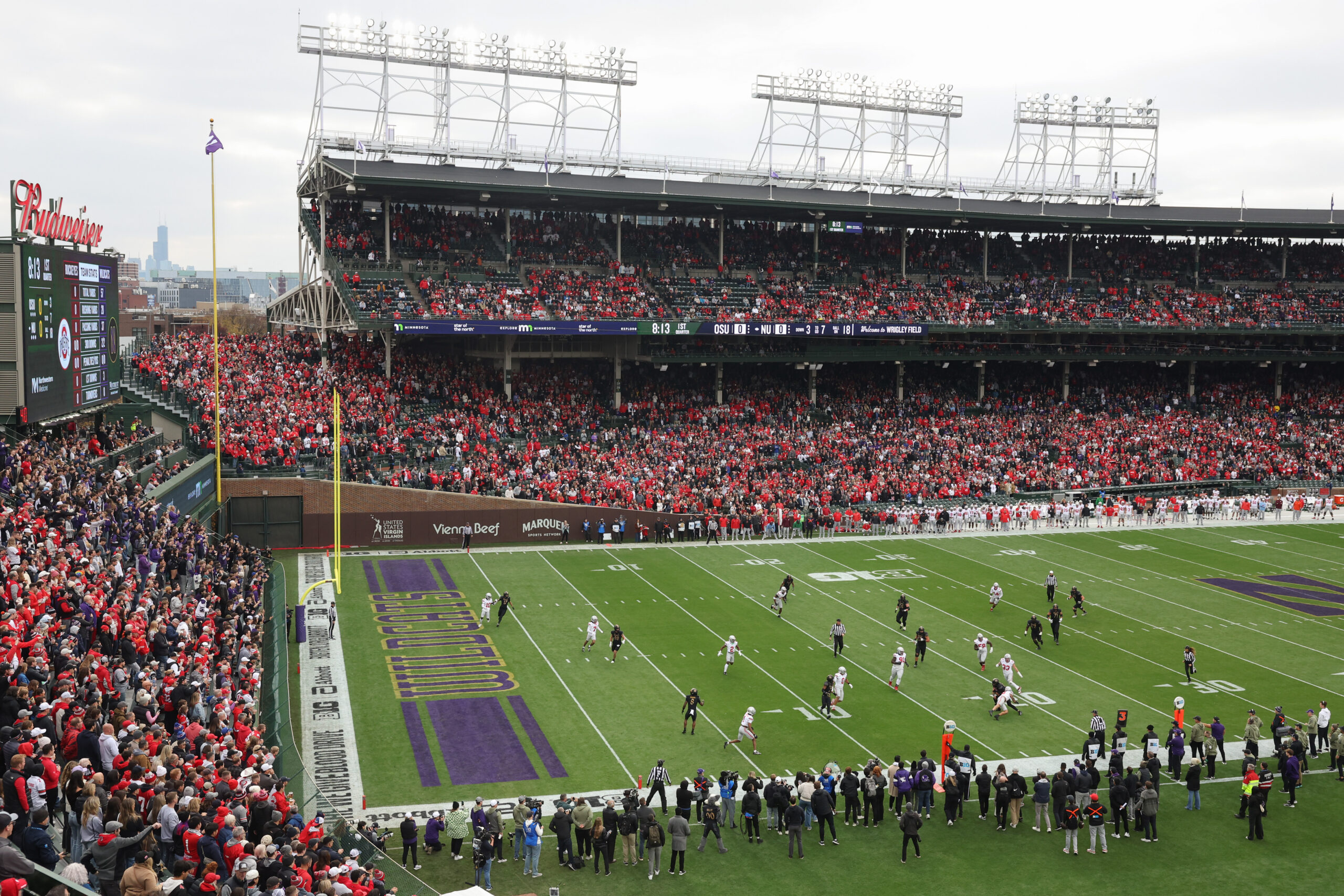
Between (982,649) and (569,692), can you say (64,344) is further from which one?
(982,649)

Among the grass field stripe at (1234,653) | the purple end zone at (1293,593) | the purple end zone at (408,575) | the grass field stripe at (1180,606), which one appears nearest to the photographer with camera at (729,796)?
the grass field stripe at (1234,653)

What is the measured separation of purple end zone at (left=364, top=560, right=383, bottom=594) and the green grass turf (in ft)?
1.51

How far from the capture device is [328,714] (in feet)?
79.9

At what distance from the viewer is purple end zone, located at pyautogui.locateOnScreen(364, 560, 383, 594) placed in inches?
1393

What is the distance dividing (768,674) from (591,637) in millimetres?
4784

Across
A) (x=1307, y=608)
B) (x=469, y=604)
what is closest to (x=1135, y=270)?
(x=1307, y=608)

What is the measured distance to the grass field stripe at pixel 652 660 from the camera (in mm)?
23078

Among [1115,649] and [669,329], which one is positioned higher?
[669,329]

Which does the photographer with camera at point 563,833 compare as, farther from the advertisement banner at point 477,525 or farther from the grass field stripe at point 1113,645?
the advertisement banner at point 477,525

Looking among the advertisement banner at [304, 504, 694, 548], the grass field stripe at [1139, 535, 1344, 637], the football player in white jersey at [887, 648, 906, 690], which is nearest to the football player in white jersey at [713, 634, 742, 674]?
the football player in white jersey at [887, 648, 906, 690]

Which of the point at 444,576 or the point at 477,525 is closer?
the point at 444,576

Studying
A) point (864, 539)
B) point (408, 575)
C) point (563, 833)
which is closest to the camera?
point (563, 833)

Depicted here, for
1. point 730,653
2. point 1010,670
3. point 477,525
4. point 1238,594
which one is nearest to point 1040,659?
point 1010,670

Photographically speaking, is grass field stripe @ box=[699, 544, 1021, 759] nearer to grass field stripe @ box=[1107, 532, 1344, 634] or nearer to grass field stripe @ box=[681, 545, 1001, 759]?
grass field stripe @ box=[681, 545, 1001, 759]
